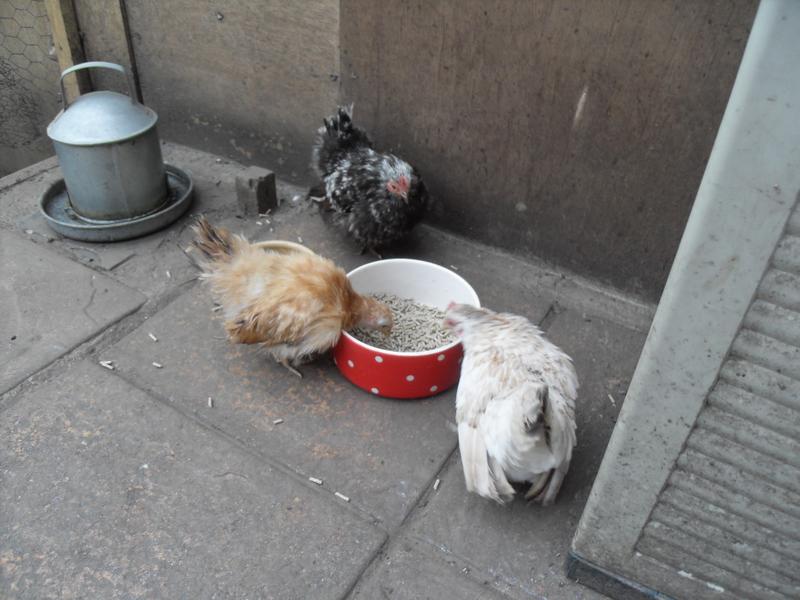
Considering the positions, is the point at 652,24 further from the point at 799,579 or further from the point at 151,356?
the point at 151,356

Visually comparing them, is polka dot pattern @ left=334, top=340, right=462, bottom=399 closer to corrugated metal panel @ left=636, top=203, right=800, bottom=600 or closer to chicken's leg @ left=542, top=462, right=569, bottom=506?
chicken's leg @ left=542, top=462, right=569, bottom=506

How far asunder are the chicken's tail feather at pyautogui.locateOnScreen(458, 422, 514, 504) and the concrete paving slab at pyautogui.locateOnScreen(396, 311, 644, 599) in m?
0.16

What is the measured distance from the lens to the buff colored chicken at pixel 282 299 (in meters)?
2.60

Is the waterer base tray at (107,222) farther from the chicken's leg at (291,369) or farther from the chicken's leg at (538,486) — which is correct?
the chicken's leg at (538,486)

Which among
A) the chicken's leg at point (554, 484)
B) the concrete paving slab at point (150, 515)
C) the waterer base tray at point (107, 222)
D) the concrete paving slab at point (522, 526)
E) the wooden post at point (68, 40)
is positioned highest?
the wooden post at point (68, 40)

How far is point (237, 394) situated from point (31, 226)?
6.15ft

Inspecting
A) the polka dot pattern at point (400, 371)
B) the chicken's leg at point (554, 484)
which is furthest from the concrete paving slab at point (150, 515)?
the chicken's leg at point (554, 484)

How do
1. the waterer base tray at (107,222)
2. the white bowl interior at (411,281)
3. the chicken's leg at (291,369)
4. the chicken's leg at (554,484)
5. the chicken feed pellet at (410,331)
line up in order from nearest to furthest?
the chicken's leg at (554,484) < the chicken's leg at (291,369) < the chicken feed pellet at (410,331) < the white bowl interior at (411,281) < the waterer base tray at (107,222)

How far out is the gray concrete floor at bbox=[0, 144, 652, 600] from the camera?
7.00ft

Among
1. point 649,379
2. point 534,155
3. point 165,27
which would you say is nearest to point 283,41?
point 165,27

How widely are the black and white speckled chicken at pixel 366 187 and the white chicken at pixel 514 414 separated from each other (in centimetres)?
108

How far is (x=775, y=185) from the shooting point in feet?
4.26

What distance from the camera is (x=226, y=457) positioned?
8.16 feet

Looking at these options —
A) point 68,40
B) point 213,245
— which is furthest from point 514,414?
point 68,40
